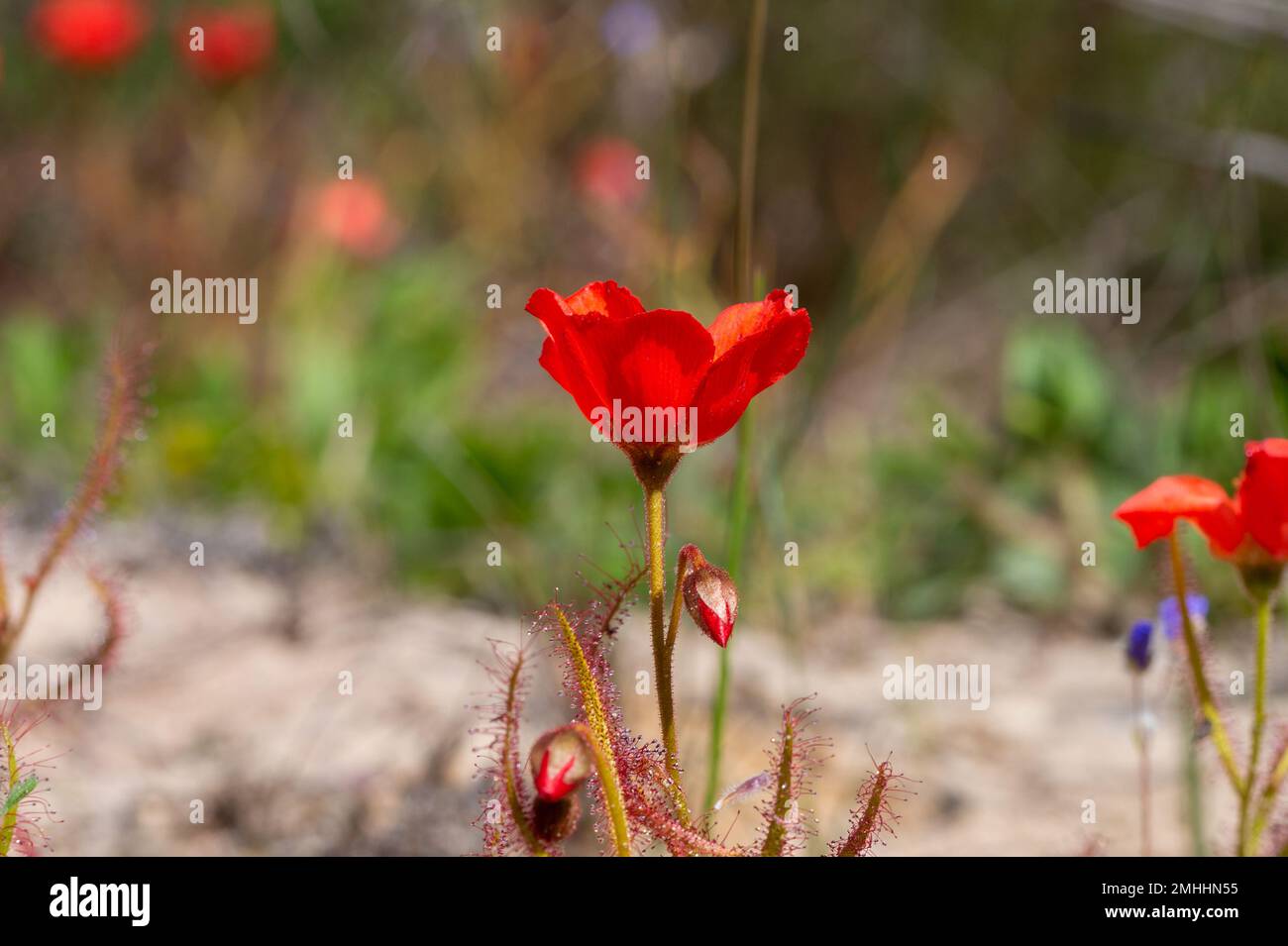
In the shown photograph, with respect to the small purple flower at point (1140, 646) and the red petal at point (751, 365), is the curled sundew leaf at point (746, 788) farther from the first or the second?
the small purple flower at point (1140, 646)

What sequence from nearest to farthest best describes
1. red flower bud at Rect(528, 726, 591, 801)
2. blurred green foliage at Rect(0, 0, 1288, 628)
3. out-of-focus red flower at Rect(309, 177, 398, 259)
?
red flower bud at Rect(528, 726, 591, 801) < blurred green foliage at Rect(0, 0, 1288, 628) < out-of-focus red flower at Rect(309, 177, 398, 259)

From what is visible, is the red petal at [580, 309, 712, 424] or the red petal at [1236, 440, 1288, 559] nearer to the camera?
the red petal at [580, 309, 712, 424]

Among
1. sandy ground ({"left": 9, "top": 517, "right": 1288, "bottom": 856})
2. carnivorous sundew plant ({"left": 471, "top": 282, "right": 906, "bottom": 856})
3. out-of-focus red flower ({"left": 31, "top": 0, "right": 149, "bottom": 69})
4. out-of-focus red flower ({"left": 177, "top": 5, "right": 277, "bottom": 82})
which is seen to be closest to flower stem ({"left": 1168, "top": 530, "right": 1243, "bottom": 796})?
carnivorous sundew plant ({"left": 471, "top": 282, "right": 906, "bottom": 856})

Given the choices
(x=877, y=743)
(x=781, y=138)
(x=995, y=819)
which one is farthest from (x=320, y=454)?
(x=781, y=138)

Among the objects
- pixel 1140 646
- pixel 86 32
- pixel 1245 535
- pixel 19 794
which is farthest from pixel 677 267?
pixel 19 794

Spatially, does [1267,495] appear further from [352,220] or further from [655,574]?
[352,220]

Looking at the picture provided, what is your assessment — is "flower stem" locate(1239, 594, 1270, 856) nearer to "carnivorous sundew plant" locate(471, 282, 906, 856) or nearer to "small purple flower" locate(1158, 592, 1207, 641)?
"small purple flower" locate(1158, 592, 1207, 641)

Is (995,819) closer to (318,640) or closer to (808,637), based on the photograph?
(808,637)
